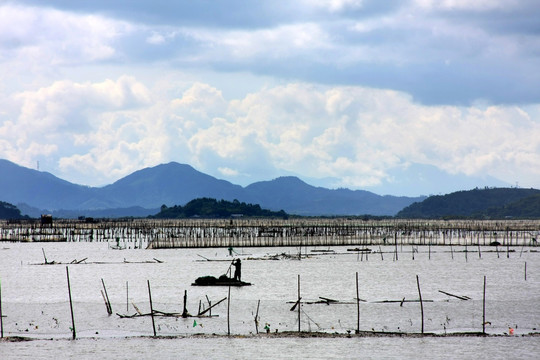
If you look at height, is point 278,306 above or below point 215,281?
below

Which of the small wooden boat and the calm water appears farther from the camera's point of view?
the small wooden boat

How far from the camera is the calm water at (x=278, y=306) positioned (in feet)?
85.7

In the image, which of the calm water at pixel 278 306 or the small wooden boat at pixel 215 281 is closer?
the calm water at pixel 278 306

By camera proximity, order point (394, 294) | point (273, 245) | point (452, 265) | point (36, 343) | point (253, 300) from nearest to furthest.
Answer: point (36, 343)
point (253, 300)
point (394, 294)
point (452, 265)
point (273, 245)

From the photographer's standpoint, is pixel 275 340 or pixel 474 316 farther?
pixel 474 316

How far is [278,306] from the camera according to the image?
35000 millimetres

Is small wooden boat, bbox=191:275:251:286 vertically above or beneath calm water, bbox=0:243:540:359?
above

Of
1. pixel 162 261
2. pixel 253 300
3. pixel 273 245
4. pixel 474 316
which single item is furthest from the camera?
pixel 273 245

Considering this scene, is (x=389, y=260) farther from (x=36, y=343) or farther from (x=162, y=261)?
(x=36, y=343)

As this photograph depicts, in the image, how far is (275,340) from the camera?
27.1 m

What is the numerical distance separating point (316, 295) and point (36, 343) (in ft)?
56.4

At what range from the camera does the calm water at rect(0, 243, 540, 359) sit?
26.1 metres

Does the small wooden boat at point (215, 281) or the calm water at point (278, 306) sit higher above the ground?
the small wooden boat at point (215, 281)

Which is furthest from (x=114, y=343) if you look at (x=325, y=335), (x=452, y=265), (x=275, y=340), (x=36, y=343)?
(x=452, y=265)
